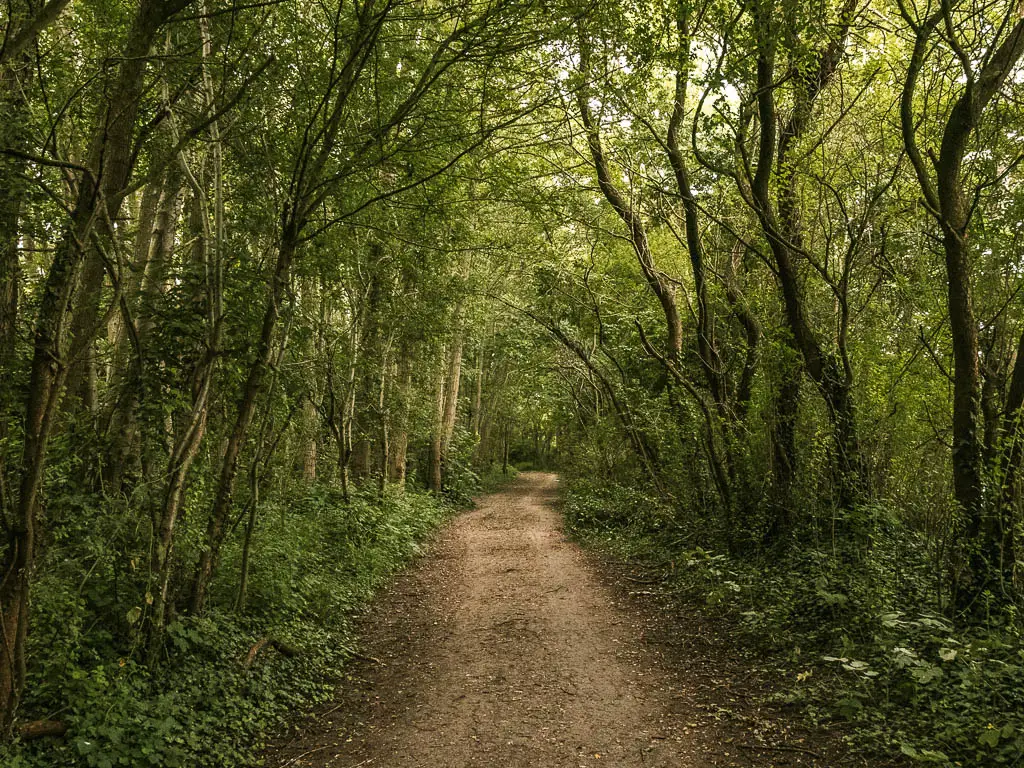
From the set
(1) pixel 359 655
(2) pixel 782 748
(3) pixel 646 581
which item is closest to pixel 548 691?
(2) pixel 782 748

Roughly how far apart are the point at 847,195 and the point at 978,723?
Result: 6.59 meters

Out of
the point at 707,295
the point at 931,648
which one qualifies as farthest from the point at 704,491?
the point at 931,648

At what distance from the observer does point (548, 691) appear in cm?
575

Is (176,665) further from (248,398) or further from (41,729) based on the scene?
(248,398)

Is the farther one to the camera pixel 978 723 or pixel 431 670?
pixel 431 670

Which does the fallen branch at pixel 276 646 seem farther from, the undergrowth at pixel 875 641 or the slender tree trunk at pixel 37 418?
the undergrowth at pixel 875 641

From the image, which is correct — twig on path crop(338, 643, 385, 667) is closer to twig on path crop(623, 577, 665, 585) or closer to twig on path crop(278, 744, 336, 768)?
twig on path crop(278, 744, 336, 768)

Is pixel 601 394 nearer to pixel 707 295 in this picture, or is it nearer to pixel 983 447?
pixel 707 295

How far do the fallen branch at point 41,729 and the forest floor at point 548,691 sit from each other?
1357 millimetres

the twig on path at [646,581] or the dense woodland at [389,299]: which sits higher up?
the dense woodland at [389,299]

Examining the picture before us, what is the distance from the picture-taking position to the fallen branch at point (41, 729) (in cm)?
384

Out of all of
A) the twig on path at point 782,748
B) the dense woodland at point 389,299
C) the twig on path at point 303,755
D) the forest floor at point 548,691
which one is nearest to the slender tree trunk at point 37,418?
the dense woodland at point 389,299

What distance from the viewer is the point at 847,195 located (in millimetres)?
8664

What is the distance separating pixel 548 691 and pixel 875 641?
2734 millimetres
